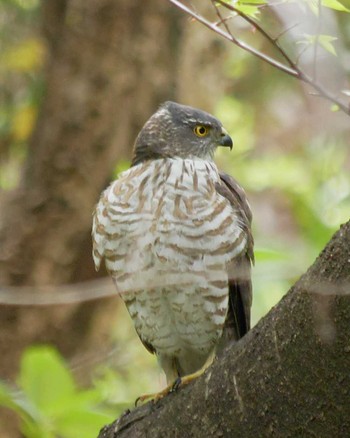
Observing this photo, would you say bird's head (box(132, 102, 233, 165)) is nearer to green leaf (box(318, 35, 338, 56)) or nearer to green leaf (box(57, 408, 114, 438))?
green leaf (box(57, 408, 114, 438))

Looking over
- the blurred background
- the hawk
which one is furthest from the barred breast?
the blurred background

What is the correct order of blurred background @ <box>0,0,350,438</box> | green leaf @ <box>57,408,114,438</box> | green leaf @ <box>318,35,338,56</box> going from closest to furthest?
green leaf @ <box>318,35,338,56</box>, green leaf @ <box>57,408,114,438</box>, blurred background @ <box>0,0,350,438</box>

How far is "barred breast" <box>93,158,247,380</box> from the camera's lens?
11.2 feet

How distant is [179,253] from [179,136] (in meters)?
0.83

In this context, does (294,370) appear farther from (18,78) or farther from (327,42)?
(18,78)

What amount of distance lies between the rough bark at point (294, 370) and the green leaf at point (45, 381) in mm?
1082

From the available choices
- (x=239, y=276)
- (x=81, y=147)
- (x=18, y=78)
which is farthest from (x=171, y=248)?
(x=18, y=78)

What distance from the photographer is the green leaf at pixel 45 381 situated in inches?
142

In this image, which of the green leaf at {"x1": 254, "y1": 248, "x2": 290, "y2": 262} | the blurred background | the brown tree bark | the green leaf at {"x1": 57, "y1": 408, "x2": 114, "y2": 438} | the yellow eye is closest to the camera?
the green leaf at {"x1": 57, "y1": 408, "x2": 114, "y2": 438}

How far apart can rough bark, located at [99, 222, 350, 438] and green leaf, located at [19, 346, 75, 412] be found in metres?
1.08

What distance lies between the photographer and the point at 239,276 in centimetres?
344

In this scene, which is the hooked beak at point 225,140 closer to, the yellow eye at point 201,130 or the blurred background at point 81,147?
the yellow eye at point 201,130

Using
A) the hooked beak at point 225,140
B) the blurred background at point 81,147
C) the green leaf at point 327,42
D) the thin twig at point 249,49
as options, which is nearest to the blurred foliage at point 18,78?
→ the blurred background at point 81,147

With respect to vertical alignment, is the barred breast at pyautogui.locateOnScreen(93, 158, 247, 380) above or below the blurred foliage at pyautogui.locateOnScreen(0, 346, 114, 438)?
above
